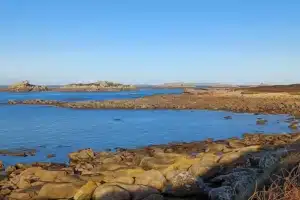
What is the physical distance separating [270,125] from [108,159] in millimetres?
21286

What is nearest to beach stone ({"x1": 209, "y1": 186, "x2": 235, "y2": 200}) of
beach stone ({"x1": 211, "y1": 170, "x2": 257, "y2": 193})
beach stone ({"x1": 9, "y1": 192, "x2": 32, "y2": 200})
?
beach stone ({"x1": 211, "y1": 170, "x2": 257, "y2": 193})

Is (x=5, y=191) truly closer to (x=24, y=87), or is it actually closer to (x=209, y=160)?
(x=209, y=160)

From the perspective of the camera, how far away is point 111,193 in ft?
40.5

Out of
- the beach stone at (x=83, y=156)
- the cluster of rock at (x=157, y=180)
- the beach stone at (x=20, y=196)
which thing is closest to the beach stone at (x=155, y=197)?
the cluster of rock at (x=157, y=180)

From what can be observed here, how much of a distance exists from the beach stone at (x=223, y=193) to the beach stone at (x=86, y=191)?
3.88 metres

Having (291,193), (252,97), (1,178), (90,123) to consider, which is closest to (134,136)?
(90,123)

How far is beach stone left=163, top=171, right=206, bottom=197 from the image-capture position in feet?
41.7

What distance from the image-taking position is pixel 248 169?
492 inches

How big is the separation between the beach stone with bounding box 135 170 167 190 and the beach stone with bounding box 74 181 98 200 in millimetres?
1539

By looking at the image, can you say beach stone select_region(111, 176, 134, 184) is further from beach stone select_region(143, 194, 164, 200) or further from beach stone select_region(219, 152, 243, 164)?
beach stone select_region(219, 152, 243, 164)

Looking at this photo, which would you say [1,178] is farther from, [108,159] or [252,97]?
[252,97]

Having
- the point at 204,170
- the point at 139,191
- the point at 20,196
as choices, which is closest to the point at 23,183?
the point at 20,196

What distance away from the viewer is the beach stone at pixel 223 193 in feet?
34.1

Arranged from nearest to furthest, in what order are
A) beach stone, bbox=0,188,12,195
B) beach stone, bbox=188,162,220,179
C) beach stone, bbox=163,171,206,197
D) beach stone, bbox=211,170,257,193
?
1. beach stone, bbox=211,170,257,193
2. beach stone, bbox=163,171,206,197
3. beach stone, bbox=188,162,220,179
4. beach stone, bbox=0,188,12,195
